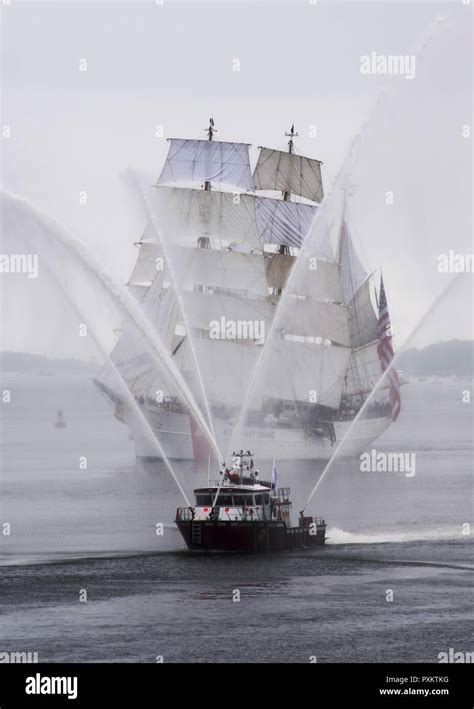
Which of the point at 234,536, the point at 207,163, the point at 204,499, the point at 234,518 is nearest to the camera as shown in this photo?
the point at 204,499

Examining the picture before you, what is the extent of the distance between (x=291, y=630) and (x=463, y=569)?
23.5 m

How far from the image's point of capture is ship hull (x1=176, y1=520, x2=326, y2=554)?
101250mm

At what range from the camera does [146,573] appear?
96812 mm

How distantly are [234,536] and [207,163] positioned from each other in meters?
97.3

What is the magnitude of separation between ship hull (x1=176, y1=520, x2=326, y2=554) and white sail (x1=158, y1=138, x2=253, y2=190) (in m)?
93.5

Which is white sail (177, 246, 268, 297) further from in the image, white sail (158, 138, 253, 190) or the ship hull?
the ship hull

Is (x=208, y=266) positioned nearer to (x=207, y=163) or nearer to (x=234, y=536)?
(x=207, y=163)

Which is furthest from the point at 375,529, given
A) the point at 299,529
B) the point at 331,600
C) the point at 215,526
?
the point at 331,600

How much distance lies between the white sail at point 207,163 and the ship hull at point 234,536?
9355 centimetres

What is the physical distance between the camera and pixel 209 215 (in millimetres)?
196875

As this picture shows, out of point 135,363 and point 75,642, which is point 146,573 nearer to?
point 75,642
